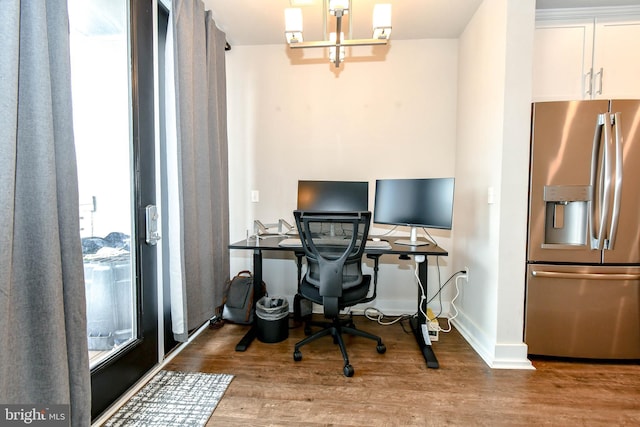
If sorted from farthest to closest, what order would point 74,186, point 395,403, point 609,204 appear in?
point 609,204 < point 395,403 < point 74,186

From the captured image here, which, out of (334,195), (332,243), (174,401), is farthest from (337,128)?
(174,401)

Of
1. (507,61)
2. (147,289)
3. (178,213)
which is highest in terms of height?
(507,61)

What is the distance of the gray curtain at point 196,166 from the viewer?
1.79m

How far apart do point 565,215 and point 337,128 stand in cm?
193

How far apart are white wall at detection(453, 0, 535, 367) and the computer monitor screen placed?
3.02ft

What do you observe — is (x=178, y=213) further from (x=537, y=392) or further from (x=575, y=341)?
(x=575, y=341)

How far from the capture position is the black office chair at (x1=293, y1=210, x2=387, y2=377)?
1745mm

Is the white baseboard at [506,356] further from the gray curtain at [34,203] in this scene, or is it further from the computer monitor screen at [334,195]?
the gray curtain at [34,203]

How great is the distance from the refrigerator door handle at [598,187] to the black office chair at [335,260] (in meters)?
1.49

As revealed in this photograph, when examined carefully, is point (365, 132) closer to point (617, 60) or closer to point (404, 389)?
point (617, 60)

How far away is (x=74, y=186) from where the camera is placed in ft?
3.53

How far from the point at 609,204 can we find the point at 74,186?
2912 millimetres

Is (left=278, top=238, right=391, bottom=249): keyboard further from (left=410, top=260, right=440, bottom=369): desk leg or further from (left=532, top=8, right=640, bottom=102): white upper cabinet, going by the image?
(left=532, top=8, right=640, bottom=102): white upper cabinet

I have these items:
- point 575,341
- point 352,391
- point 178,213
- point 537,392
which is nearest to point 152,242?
point 178,213
